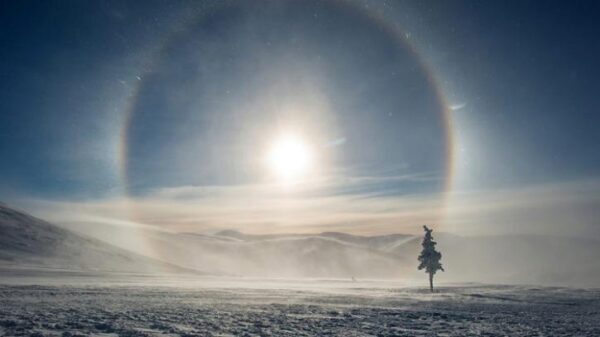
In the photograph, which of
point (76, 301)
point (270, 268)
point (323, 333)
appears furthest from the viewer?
point (270, 268)

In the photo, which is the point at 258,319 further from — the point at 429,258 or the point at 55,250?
the point at 55,250

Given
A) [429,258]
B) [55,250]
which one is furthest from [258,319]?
[55,250]

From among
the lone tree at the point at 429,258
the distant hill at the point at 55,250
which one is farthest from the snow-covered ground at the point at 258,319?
the distant hill at the point at 55,250

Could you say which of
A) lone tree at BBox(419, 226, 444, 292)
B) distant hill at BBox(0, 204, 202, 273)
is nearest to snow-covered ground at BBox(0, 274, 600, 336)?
lone tree at BBox(419, 226, 444, 292)

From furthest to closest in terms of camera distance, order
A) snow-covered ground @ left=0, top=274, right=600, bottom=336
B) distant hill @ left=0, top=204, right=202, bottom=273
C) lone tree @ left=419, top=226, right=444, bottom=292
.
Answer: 1. distant hill @ left=0, top=204, right=202, bottom=273
2. lone tree @ left=419, top=226, right=444, bottom=292
3. snow-covered ground @ left=0, top=274, right=600, bottom=336

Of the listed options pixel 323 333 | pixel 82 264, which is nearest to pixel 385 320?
pixel 323 333

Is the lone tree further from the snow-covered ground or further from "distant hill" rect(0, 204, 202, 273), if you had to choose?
"distant hill" rect(0, 204, 202, 273)

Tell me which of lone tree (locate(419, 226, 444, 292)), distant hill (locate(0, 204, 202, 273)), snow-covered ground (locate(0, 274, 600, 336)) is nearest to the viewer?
snow-covered ground (locate(0, 274, 600, 336))

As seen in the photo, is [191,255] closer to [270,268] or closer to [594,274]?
[270,268]
